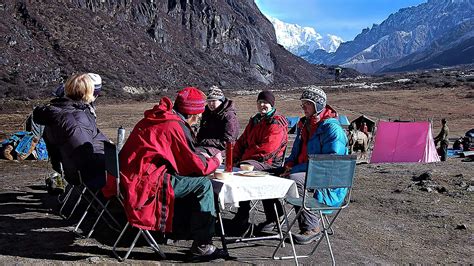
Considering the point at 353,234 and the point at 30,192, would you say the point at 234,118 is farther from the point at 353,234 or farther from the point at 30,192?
the point at 30,192

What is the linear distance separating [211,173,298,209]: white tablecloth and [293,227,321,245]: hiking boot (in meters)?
0.76

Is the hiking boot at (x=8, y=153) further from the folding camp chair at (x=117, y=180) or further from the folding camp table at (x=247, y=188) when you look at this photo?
the folding camp table at (x=247, y=188)

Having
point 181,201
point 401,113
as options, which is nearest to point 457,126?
point 401,113

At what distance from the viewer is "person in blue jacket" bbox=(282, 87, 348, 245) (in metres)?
5.41

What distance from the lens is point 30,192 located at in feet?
25.7

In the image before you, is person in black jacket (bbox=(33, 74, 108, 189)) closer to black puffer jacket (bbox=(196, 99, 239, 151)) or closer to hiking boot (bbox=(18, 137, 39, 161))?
black puffer jacket (bbox=(196, 99, 239, 151))

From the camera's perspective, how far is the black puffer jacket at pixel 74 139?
17.3ft

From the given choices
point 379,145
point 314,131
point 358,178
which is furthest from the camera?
point 379,145

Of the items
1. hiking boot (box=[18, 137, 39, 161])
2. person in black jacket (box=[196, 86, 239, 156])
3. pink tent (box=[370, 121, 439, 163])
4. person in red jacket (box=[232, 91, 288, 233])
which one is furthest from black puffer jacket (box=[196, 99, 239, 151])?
pink tent (box=[370, 121, 439, 163])

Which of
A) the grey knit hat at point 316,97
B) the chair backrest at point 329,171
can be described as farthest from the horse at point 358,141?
the chair backrest at point 329,171

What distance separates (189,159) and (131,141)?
0.52 meters

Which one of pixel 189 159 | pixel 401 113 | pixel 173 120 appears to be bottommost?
pixel 401 113

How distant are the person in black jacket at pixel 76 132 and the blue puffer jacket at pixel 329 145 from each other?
1972 mm

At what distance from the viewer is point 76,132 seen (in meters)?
5.34
